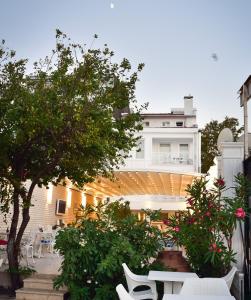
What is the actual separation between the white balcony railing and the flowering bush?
17980 millimetres

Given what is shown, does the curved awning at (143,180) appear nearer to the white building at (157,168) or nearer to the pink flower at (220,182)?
the white building at (157,168)

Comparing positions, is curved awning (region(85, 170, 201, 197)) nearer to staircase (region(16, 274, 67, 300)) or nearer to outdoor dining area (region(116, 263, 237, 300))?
staircase (region(16, 274, 67, 300))

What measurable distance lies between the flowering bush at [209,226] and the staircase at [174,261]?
0.18 meters

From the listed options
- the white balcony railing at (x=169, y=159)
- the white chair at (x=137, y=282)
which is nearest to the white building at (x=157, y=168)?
the white balcony railing at (x=169, y=159)

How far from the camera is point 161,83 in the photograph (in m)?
21.7

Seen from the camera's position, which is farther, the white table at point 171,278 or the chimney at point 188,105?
the chimney at point 188,105

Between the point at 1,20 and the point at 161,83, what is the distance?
34.9 feet

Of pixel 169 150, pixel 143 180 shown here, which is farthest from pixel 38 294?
pixel 169 150

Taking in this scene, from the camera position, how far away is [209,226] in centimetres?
584

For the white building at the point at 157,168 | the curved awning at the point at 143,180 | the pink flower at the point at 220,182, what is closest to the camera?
the pink flower at the point at 220,182

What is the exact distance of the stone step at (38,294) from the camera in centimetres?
649

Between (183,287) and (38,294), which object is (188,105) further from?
(183,287)

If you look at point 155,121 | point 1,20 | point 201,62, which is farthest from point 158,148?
point 1,20

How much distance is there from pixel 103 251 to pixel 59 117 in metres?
2.53
